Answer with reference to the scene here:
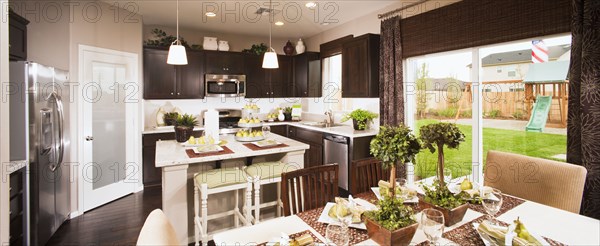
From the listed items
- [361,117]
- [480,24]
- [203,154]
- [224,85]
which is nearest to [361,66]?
[361,117]

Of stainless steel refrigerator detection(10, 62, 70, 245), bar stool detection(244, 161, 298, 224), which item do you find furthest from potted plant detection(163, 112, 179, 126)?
bar stool detection(244, 161, 298, 224)

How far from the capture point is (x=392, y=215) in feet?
4.13

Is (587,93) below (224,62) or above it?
below

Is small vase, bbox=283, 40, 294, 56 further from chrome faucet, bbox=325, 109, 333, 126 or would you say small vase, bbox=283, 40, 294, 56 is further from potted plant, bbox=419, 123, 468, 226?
potted plant, bbox=419, 123, 468, 226

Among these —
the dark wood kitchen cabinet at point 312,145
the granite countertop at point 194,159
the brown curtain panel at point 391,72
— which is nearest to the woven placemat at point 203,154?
the granite countertop at point 194,159

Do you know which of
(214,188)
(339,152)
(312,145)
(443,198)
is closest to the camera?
(443,198)

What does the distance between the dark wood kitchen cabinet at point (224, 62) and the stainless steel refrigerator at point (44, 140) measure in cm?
217

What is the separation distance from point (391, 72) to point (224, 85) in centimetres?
281

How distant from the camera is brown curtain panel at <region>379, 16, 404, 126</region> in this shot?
12.1 ft

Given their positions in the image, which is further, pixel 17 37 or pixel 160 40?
pixel 160 40

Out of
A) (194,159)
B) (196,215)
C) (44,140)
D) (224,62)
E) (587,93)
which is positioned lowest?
(196,215)

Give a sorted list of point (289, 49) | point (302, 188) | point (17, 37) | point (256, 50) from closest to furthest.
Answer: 1. point (302, 188)
2. point (17, 37)
3. point (256, 50)
4. point (289, 49)

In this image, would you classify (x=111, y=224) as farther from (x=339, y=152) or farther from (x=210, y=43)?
(x=210, y=43)

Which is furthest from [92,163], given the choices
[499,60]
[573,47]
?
[573,47]
